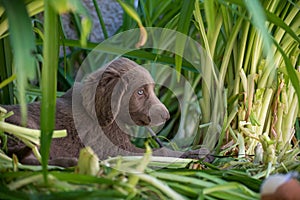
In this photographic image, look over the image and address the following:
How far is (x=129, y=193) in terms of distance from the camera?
0.47m

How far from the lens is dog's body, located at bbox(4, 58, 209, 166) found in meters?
0.76

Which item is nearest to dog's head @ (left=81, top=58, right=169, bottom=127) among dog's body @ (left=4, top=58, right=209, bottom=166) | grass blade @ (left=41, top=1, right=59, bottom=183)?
dog's body @ (left=4, top=58, right=209, bottom=166)

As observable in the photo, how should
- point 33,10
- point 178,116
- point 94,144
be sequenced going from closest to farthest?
point 33,10, point 94,144, point 178,116

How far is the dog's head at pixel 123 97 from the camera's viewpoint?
0.76m

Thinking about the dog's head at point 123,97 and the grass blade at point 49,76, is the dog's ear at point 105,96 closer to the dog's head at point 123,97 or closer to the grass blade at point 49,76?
the dog's head at point 123,97

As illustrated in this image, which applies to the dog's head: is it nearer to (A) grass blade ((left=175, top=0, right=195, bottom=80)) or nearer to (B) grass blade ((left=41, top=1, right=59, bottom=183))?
(A) grass blade ((left=175, top=0, right=195, bottom=80))

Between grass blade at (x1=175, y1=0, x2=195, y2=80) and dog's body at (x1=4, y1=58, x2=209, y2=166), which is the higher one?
grass blade at (x1=175, y1=0, x2=195, y2=80)

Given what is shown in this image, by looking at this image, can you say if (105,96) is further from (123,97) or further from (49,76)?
(49,76)

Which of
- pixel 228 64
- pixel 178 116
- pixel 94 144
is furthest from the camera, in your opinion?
pixel 178 116

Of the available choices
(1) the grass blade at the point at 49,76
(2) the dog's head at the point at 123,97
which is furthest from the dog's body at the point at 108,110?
(1) the grass blade at the point at 49,76

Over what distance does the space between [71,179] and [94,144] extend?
0.30 m

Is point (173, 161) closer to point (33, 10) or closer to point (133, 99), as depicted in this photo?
point (133, 99)

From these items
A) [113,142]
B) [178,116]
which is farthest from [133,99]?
[178,116]

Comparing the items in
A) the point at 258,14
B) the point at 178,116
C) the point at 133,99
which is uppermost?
the point at 258,14
